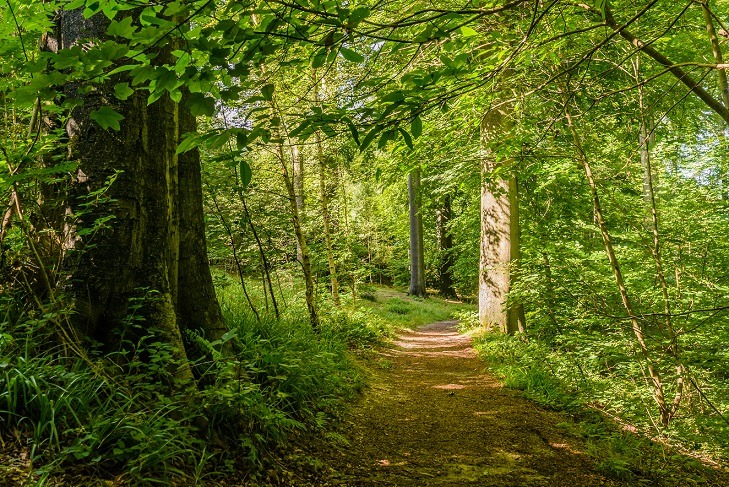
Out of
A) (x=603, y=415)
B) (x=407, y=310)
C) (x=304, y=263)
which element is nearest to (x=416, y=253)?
(x=407, y=310)

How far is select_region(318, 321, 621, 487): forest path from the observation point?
349 centimetres

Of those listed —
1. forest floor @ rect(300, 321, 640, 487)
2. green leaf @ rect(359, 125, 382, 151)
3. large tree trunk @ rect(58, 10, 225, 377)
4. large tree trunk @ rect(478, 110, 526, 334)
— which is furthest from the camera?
large tree trunk @ rect(478, 110, 526, 334)

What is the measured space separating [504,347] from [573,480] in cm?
442

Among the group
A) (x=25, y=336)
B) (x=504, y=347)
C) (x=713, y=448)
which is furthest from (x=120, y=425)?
(x=504, y=347)

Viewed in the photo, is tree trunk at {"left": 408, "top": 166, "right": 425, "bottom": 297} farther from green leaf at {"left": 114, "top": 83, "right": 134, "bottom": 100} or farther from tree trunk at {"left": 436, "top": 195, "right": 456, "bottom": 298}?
green leaf at {"left": 114, "top": 83, "right": 134, "bottom": 100}

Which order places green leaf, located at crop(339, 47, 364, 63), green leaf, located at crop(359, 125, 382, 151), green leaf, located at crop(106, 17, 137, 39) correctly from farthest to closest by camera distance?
green leaf, located at crop(359, 125, 382, 151) → green leaf, located at crop(339, 47, 364, 63) → green leaf, located at crop(106, 17, 137, 39)

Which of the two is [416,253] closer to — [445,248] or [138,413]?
[445,248]

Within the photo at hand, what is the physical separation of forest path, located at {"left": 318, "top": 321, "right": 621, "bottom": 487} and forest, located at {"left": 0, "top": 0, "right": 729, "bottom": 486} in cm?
4

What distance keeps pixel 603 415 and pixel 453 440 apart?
6.11ft

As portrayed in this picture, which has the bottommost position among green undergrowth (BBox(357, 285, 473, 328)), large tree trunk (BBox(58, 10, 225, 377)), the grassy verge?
green undergrowth (BBox(357, 285, 473, 328))

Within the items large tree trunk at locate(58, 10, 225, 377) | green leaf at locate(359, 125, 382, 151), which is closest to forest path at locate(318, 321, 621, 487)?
large tree trunk at locate(58, 10, 225, 377)

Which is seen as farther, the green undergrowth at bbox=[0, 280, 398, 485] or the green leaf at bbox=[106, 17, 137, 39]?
the green undergrowth at bbox=[0, 280, 398, 485]

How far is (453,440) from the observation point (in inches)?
→ 170

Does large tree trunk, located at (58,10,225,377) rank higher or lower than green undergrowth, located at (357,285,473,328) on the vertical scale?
higher
